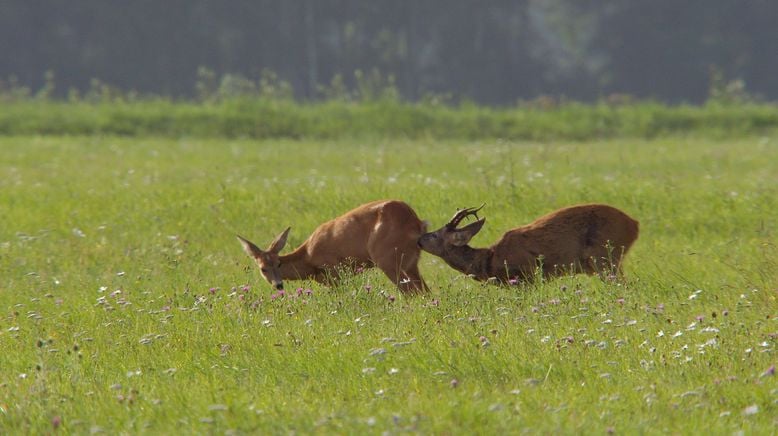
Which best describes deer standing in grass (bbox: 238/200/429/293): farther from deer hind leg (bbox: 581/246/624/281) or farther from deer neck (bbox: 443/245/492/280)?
deer hind leg (bbox: 581/246/624/281)

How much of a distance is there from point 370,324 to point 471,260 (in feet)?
5.71

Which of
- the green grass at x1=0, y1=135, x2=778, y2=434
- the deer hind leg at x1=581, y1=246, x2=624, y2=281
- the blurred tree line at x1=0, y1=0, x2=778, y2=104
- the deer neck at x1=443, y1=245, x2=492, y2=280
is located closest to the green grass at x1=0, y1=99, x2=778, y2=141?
the green grass at x1=0, y1=135, x2=778, y2=434

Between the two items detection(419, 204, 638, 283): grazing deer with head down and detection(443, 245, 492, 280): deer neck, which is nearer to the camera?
detection(419, 204, 638, 283): grazing deer with head down

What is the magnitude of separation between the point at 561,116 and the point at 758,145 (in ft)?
15.2

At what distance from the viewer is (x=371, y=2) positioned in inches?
1860

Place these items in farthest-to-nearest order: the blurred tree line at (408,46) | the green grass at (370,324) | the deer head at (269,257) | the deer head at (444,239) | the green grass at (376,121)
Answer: the blurred tree line at (408,46) < the green grass at (376,121) < the deer head at (269,257) < the deer head at (444,239) < the green grass at (370,324)

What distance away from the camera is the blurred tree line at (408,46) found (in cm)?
4491

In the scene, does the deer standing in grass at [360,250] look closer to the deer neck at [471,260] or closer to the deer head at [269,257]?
the deer head at [269,257]

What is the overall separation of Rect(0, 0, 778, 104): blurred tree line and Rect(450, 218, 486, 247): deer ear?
3618 centimetres

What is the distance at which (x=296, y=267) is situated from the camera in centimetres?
945

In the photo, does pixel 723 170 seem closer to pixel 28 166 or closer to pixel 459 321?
pixel 28 166

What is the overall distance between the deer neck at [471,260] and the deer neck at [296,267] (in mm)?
1139

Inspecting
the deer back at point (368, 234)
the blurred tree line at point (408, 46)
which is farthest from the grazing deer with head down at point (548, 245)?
the blurred tree line at point (408, 46)

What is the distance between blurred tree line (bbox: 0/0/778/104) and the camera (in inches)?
1768
